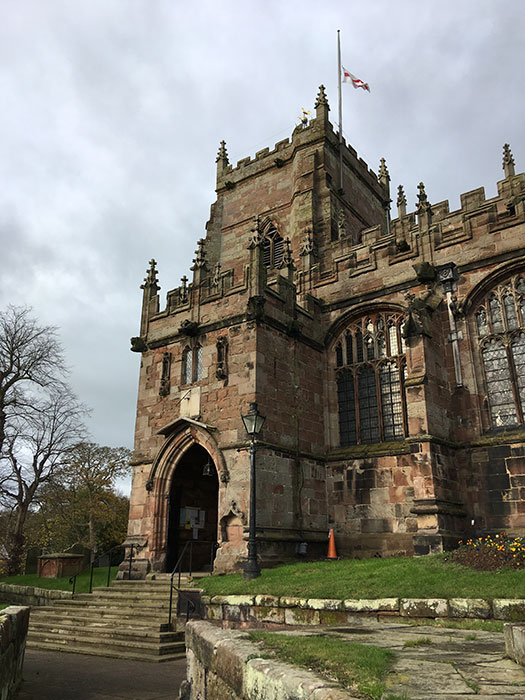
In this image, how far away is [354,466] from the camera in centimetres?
1675

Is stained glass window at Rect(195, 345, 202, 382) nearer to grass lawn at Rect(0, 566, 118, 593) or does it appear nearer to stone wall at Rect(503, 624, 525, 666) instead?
grass lawn at Rect(0, 566, 118, 593)

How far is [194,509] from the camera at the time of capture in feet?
59.7

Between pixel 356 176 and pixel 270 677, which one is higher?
pixel 356 176

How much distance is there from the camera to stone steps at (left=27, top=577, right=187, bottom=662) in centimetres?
1068

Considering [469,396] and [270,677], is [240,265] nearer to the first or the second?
[469,396]

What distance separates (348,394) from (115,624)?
9.47 m

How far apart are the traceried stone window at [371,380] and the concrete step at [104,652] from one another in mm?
8794

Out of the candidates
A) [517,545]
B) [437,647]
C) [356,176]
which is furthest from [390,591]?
[356,176]

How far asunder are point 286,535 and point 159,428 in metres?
5.44

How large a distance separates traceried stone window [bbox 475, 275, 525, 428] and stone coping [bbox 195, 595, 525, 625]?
783 cm

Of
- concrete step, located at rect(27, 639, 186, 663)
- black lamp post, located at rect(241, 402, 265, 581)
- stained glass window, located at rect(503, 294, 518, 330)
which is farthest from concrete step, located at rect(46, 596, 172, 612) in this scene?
stained glass window, located at rect(503, 294, 518, 330)

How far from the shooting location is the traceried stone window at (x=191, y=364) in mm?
17656

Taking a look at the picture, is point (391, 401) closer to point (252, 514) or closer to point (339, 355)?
point (339, 355)

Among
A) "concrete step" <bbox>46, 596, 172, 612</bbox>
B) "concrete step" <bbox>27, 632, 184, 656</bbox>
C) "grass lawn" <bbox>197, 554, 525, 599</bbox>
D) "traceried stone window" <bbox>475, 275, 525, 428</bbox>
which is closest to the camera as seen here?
"grass lawn" <bbox>197, 554, 525, 599</bbox>
